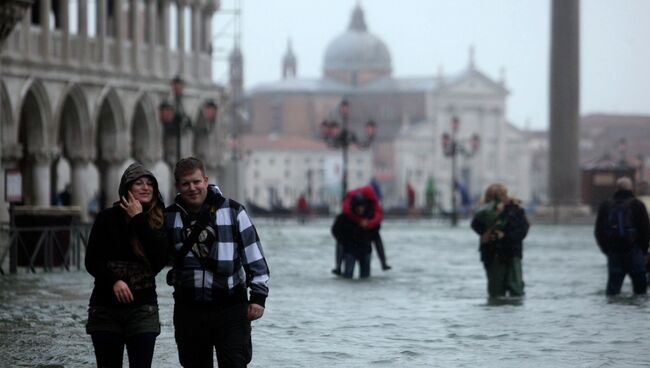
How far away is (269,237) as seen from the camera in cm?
5056

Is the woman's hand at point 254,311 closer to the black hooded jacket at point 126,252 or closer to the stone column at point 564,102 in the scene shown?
the black hooded jacket at point 126,252

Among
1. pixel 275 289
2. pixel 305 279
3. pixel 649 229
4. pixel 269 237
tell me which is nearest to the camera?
pixel 649 229

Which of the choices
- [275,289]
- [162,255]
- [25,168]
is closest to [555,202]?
[25,168]

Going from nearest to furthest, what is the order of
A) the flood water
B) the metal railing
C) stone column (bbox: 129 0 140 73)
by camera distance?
the flood water < the metal railing < stone column (bbox: 129 0 140 73)

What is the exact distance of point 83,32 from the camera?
166ft

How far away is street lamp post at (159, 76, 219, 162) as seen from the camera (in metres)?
40.7

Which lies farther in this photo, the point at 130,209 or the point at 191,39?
the point at 191,39

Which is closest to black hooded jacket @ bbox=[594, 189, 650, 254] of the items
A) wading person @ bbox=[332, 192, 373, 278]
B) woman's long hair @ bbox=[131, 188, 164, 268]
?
wading person @ bbox=[332, 192, 373, 278]

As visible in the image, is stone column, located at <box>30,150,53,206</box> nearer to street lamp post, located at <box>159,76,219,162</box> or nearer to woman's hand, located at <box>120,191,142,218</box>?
street lamp post, located at <box>159,76,219,162</box>

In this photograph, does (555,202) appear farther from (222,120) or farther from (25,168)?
(25,168)

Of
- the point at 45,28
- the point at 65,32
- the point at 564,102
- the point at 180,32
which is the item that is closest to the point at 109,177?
the point at 65,32

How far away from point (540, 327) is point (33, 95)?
98.9ft

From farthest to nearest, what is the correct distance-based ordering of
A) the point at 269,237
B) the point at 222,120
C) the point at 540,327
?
the point at 222,120 → the point at 269,237 → the point at 540,327

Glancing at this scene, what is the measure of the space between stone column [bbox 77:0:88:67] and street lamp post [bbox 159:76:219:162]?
103 inches
